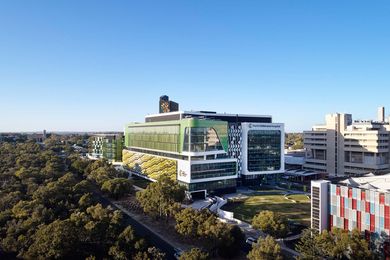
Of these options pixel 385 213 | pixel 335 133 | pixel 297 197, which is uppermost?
pixel 335 133

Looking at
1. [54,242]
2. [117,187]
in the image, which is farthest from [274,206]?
[54,242]

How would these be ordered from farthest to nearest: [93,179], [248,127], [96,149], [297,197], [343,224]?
1. [96,149]
2. [248,127]
3. [93,179]
4. [297,197]
5. [343,224]

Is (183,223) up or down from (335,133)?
down

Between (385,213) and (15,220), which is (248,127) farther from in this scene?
(15,220)

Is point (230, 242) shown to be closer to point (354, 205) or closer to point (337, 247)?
point (337, 247)

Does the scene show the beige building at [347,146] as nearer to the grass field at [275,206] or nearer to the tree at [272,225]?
the grass field at [275,206]

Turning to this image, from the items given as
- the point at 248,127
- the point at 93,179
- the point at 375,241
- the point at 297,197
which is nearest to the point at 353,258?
the point at 375,241
